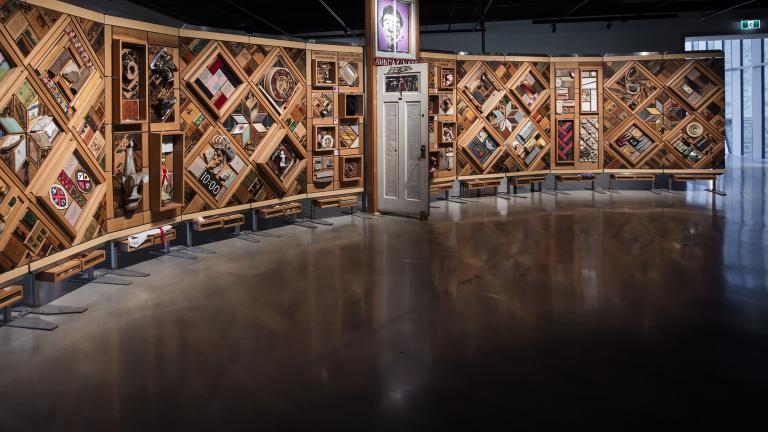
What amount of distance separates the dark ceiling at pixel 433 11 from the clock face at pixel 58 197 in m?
8.50

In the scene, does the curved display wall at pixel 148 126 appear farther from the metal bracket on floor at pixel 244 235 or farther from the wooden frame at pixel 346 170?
the metal bracket on floor at pixel 244 235

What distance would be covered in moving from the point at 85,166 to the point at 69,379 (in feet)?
8.98

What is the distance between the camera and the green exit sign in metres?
16.0

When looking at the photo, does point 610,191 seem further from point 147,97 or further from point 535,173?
point 147,97

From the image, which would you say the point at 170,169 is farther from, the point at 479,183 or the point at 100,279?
the point at 479,183

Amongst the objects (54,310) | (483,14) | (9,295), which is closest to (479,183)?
(483,14)

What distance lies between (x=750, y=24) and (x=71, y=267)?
15629 millimetres

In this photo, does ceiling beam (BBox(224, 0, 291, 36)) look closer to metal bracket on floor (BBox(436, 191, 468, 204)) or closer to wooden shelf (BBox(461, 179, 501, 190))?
metal bracket on floor (BBox(436, 191, 468, 204))

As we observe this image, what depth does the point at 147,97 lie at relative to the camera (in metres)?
6.88

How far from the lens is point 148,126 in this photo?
7.01 meters

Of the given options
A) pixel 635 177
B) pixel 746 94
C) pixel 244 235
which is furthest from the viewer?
pixel 746 94

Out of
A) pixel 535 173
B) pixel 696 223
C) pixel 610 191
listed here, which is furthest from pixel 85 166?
pixel 610 191

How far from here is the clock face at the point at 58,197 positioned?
5562 millimetres

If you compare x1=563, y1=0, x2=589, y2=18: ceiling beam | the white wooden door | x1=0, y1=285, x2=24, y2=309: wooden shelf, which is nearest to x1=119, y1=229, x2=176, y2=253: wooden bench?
x1=0, y1=285, x2=24, y2=309: wooden shelf
